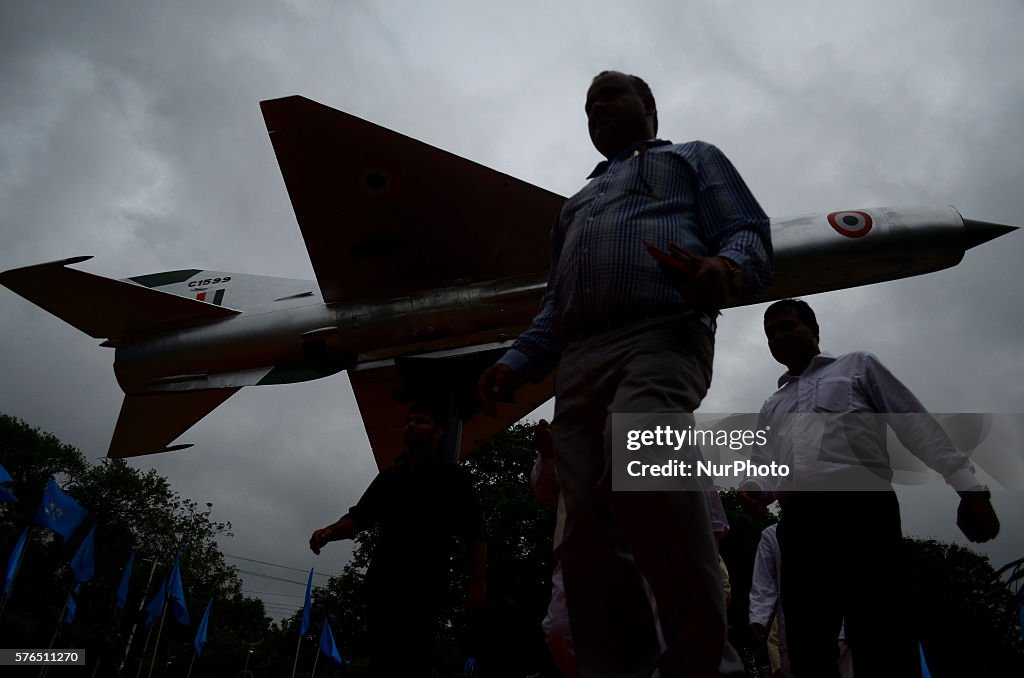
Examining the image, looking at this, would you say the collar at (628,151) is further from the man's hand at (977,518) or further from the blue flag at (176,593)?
the blue flag at (176,593)

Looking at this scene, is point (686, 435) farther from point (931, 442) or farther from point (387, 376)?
point (387, 376)

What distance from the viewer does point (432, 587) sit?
9.21ft

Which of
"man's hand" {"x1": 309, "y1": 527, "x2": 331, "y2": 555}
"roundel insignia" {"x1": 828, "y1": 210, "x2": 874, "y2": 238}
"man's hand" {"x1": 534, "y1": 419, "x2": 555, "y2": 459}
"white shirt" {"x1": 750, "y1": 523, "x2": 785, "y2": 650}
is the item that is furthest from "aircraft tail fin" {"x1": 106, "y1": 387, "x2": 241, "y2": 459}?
"roundel insignia" {"x1": 828, "y1": 210, "x2": 874, "y2": 238}

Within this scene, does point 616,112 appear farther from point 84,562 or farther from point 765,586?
point 84,562

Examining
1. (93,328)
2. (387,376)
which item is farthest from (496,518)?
(93,328)

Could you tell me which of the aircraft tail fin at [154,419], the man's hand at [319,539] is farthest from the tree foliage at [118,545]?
the man's hand at [319,539]

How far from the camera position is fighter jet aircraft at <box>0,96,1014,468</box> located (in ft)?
26.7

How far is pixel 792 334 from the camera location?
289 centimetres

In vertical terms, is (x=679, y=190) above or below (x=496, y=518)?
below

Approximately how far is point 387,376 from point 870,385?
765 centimetres

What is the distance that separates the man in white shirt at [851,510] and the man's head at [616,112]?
4.50ft

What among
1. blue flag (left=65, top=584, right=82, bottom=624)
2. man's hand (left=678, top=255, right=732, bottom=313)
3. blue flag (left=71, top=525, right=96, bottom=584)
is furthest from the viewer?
blue flag (left=71, top=525, right=96, bottom=584)

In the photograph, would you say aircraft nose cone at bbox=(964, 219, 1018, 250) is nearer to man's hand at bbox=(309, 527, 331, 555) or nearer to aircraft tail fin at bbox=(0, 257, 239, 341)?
man's hand at bbox=(309, 527, 331, 555)

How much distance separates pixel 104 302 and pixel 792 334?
951cm
